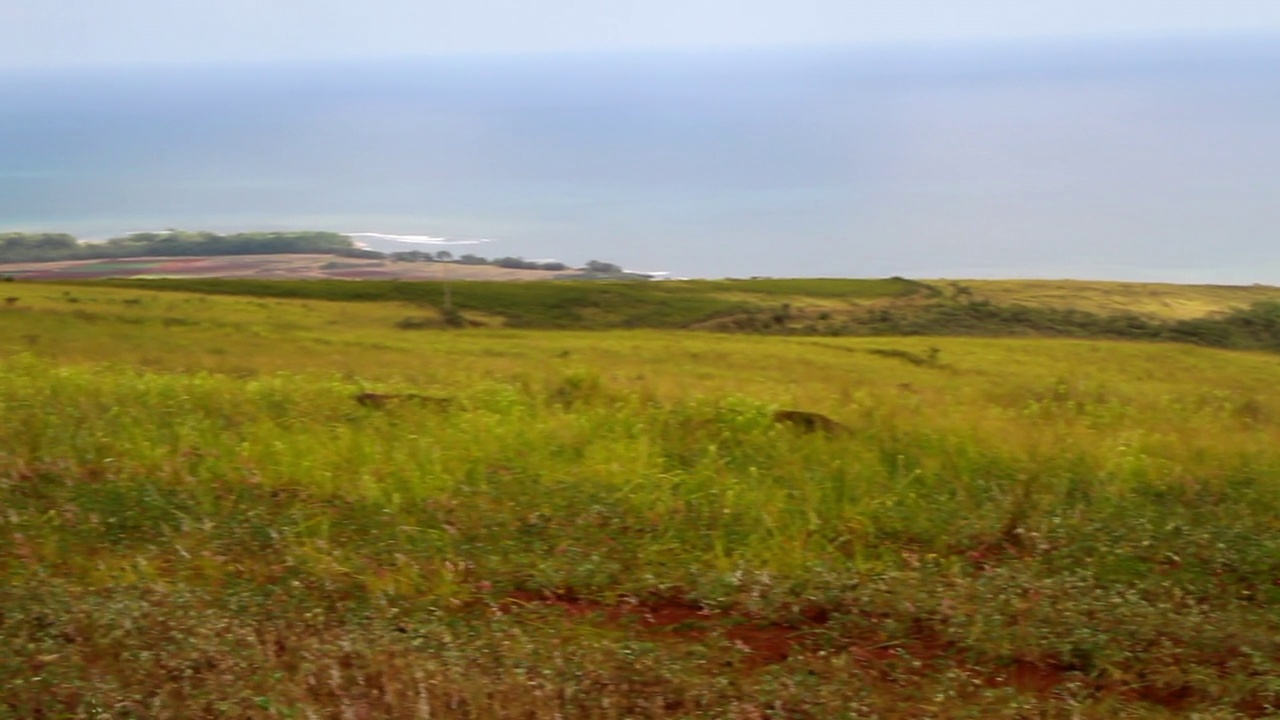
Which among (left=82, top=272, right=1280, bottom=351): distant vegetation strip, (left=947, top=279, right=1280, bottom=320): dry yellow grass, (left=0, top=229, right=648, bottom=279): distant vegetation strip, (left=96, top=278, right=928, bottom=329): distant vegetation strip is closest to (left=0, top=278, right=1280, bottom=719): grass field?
(left=82, top=272, right=1280, bottom=351): distant vegetation strip

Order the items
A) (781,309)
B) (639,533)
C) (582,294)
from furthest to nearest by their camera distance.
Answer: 1. (582,294)
2. (781,309)
3. (639,533)

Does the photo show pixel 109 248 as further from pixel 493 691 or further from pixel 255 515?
pixel 493 691

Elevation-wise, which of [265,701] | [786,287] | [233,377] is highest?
[786,287]

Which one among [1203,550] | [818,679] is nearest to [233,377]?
[818,679]

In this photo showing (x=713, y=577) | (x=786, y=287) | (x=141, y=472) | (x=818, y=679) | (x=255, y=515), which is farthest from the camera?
(x=786, y=287)

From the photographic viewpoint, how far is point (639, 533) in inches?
229

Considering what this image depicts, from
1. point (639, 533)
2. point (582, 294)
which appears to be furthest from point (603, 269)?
point (639, 533)

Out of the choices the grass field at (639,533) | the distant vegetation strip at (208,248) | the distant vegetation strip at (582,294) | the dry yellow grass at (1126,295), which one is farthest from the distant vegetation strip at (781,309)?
the distant vegetation strip at (208,248)

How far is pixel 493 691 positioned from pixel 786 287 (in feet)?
22.8

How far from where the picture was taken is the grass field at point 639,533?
4352 millimetres

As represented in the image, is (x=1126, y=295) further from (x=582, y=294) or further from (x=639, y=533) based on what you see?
(x=639, y=533)

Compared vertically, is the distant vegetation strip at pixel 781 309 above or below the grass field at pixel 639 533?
above

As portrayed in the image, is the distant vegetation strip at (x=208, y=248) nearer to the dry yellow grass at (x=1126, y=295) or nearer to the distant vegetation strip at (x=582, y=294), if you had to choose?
the distant vegetation strip at (x=582, y=294)

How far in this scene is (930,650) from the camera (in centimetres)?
475
